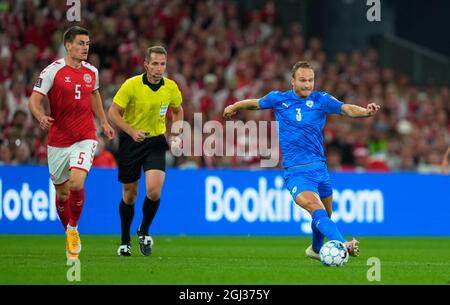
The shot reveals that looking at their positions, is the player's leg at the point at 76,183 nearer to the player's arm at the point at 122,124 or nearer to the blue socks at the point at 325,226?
the player's arm at the point at 122,124

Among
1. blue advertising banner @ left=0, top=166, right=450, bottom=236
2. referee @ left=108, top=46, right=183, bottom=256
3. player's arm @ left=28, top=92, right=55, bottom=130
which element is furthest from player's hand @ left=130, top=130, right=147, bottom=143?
blue advertising banner @ left=0, top=166, right=450, bottom=236

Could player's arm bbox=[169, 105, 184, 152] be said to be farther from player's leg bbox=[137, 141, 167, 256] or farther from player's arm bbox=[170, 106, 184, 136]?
player's leg bbox=[137, 141, 167, 256]

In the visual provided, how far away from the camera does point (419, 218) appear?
20281 millimetres

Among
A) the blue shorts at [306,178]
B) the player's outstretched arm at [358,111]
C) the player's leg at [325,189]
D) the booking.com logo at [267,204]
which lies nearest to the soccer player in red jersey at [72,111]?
the blue shorts at [306,178]

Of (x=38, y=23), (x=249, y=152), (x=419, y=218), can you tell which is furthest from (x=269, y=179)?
(x=38, y=23)

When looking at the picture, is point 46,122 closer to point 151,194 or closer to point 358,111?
point 151,194

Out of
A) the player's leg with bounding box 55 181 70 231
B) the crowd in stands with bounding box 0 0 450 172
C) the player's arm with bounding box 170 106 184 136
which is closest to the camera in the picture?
the player's leg with bounding box 55 181 70 231

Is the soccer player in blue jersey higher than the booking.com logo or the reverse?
higher

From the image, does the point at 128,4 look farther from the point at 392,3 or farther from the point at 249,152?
the point at 392,3

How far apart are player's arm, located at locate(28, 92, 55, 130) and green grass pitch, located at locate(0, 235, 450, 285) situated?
1.57 metres

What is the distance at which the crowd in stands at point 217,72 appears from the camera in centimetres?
2047

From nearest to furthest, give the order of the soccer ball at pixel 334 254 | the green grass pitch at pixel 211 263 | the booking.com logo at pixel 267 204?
the green grass pitch at pixel 211 263
the soccer ball at pixel 334 254
the booking.com logo at pixel 267 204

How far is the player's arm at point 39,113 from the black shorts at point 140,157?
4.96 feet

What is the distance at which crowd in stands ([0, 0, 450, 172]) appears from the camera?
20.5 m
